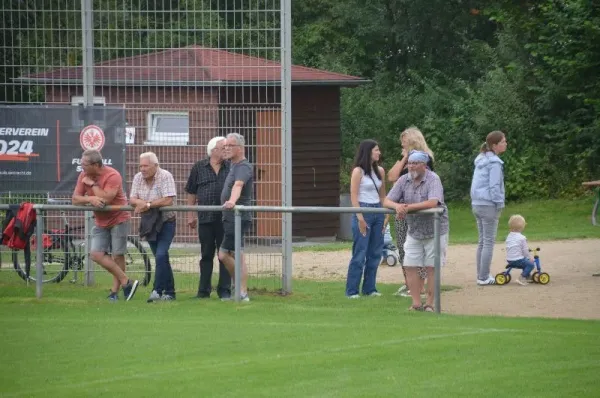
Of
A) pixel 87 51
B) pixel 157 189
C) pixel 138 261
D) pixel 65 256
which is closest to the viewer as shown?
pixel 157 189


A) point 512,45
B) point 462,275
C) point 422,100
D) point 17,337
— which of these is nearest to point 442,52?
point 422,100

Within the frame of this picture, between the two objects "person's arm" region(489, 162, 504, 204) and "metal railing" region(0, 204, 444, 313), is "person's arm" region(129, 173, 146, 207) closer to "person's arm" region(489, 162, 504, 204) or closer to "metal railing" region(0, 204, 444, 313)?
"metal railing" region(0, 204, 444, 313)

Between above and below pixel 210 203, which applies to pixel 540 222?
below

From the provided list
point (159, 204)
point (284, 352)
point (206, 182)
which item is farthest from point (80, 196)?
point (284, 352)

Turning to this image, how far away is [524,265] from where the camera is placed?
15.7 m

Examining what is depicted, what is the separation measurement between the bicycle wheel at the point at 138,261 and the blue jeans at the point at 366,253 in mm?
2785

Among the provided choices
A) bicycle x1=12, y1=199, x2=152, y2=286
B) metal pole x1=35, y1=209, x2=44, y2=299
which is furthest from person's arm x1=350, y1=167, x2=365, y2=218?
metal pole x1=35, y1=209, x2=44, y2=299

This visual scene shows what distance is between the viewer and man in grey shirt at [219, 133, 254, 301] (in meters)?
14.1

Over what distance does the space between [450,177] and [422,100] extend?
502 centimetres

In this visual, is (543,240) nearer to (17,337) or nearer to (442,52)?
(17,337)

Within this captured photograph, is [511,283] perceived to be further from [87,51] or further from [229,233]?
[87,51]

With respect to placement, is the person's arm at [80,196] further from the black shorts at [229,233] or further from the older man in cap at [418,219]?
the older man in cap at [418,219]

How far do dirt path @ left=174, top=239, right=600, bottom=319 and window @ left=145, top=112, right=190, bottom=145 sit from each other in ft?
5.51

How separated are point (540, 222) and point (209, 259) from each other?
47.2 feet
